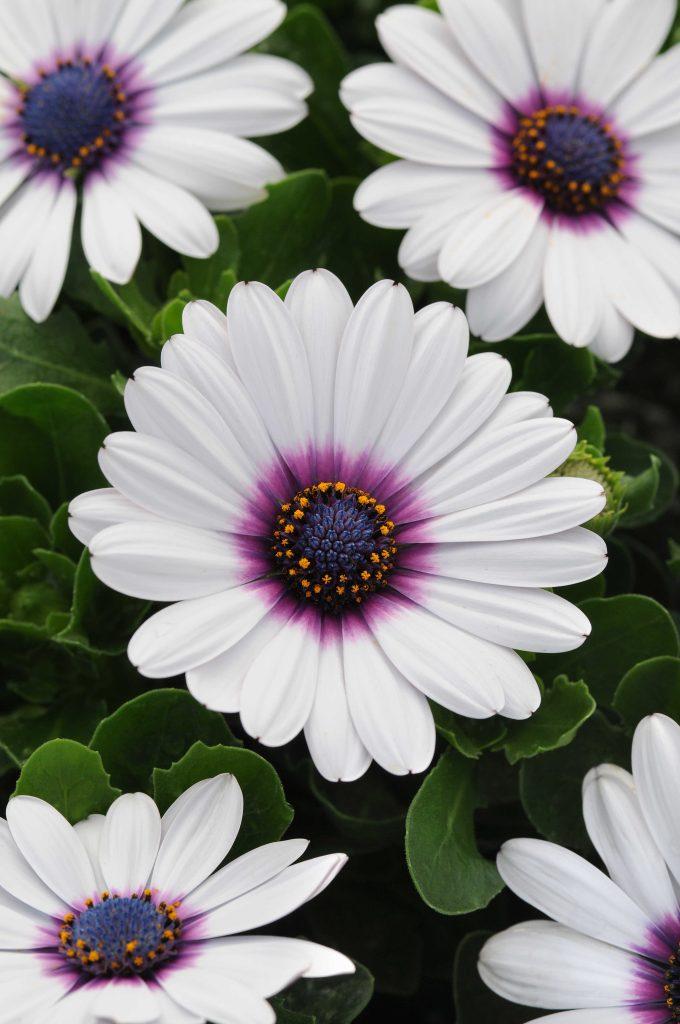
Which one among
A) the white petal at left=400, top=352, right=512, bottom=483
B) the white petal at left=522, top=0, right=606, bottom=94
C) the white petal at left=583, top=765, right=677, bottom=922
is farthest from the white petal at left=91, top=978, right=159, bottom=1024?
the white petal at left=522, top=0, right=606, bottom=94

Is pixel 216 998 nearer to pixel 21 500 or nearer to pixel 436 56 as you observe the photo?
pixel 21 500

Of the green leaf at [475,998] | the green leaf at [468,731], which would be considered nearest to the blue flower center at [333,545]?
the green leaf at [468,731]

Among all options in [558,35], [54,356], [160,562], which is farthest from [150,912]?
[558,35]

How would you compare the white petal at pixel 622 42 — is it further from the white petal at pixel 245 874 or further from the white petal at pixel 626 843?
the white petal at pixel 245 874

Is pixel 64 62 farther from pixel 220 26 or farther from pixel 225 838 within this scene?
pixel 225 838

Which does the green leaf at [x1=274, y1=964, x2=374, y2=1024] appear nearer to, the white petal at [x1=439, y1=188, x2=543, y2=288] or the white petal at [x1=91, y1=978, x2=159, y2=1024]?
the white petal at [x1=91, y1=978, x2=159, y2=1024]

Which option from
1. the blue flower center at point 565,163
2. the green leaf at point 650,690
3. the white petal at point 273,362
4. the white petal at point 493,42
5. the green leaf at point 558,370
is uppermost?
the white petal at point 493,42
